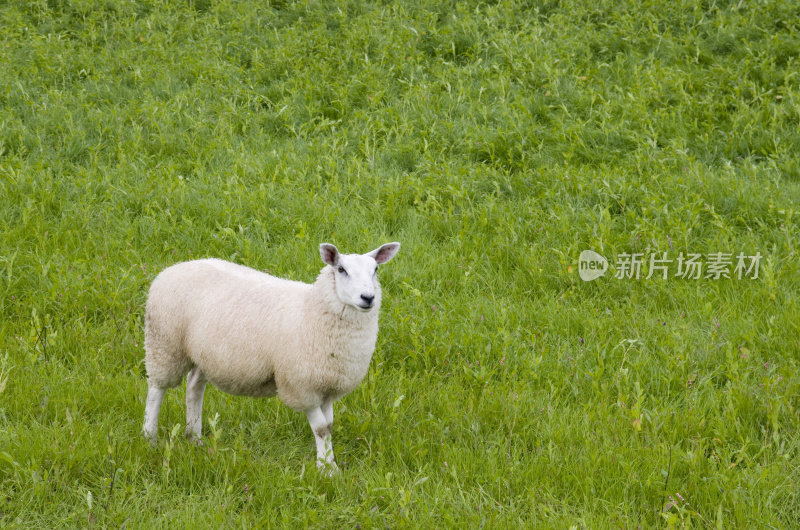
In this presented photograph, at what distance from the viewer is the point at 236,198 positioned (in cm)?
764

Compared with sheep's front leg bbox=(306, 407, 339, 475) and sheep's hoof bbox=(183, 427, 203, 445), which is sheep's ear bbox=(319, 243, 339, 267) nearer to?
sheep's front leg bbox=(306, 407, 339, 475)

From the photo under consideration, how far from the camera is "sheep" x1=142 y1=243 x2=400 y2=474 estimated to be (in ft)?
13.9

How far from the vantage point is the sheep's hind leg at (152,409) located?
4680 mm

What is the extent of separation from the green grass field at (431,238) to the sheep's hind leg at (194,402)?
0.11 m

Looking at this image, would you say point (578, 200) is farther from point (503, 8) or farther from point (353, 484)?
point (503, 8)

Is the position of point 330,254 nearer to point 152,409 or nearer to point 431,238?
point 152,409

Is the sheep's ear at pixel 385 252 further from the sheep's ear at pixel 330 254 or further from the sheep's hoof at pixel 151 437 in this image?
the sheep's hoof at pixel 151 437

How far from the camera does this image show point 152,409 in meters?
4.73

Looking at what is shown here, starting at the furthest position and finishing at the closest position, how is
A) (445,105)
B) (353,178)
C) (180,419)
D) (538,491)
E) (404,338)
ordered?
(445,105) → (353,178) → (404,338) → (180,419) → (538,491)

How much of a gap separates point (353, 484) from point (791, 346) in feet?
10.2

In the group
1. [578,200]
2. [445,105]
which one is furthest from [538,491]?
[445,105]

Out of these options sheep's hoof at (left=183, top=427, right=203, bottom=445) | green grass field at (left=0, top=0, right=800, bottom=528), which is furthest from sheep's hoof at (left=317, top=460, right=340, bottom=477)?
sheep's hoof at (left=183, top=427, right=203, bottom=445)

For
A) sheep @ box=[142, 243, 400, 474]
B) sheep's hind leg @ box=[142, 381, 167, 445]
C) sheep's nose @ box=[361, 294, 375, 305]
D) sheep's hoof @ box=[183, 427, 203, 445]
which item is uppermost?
sheep's nose @ box=[361, 294, 375, 305]

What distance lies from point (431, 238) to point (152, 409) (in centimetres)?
311
